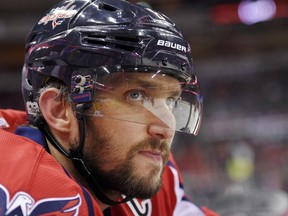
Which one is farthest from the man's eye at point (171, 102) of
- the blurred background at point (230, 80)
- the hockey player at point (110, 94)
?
the blurred background at point (230, 80)

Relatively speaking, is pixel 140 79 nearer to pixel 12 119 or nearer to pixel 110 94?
pixel 110 94

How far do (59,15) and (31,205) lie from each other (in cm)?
55

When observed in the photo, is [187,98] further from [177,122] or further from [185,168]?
[185,168]

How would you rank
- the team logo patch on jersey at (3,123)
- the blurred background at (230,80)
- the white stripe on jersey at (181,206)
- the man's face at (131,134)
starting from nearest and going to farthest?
the man's face at (131,134)
the team logo patch on jersey at (3,123)
the white stripe on jersey at (181,206)
the blurred background at (230,80)

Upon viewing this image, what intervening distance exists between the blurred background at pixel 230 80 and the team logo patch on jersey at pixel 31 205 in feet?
14.6

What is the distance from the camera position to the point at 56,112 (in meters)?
1.39

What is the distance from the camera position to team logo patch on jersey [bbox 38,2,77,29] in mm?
1415

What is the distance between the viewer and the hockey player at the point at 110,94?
1.32 m

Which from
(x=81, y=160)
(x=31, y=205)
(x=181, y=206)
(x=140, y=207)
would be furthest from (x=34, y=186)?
(x=181, y=206)

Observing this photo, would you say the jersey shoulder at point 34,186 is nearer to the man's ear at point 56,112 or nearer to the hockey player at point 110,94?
the hockey player at point 110,94

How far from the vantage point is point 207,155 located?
332 inches

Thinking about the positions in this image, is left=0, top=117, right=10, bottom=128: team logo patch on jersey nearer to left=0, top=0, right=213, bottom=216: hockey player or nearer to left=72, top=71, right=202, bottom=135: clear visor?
left=0, top=0, right=213, bottom=216: hockey player

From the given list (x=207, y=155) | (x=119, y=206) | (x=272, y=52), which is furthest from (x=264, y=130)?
(x=119, y=206)

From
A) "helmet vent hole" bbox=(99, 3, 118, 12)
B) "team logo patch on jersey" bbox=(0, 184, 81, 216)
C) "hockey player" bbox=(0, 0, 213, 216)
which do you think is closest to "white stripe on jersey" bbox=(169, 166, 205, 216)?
"hockey player" bbox=(0, 0, 213, 216)
